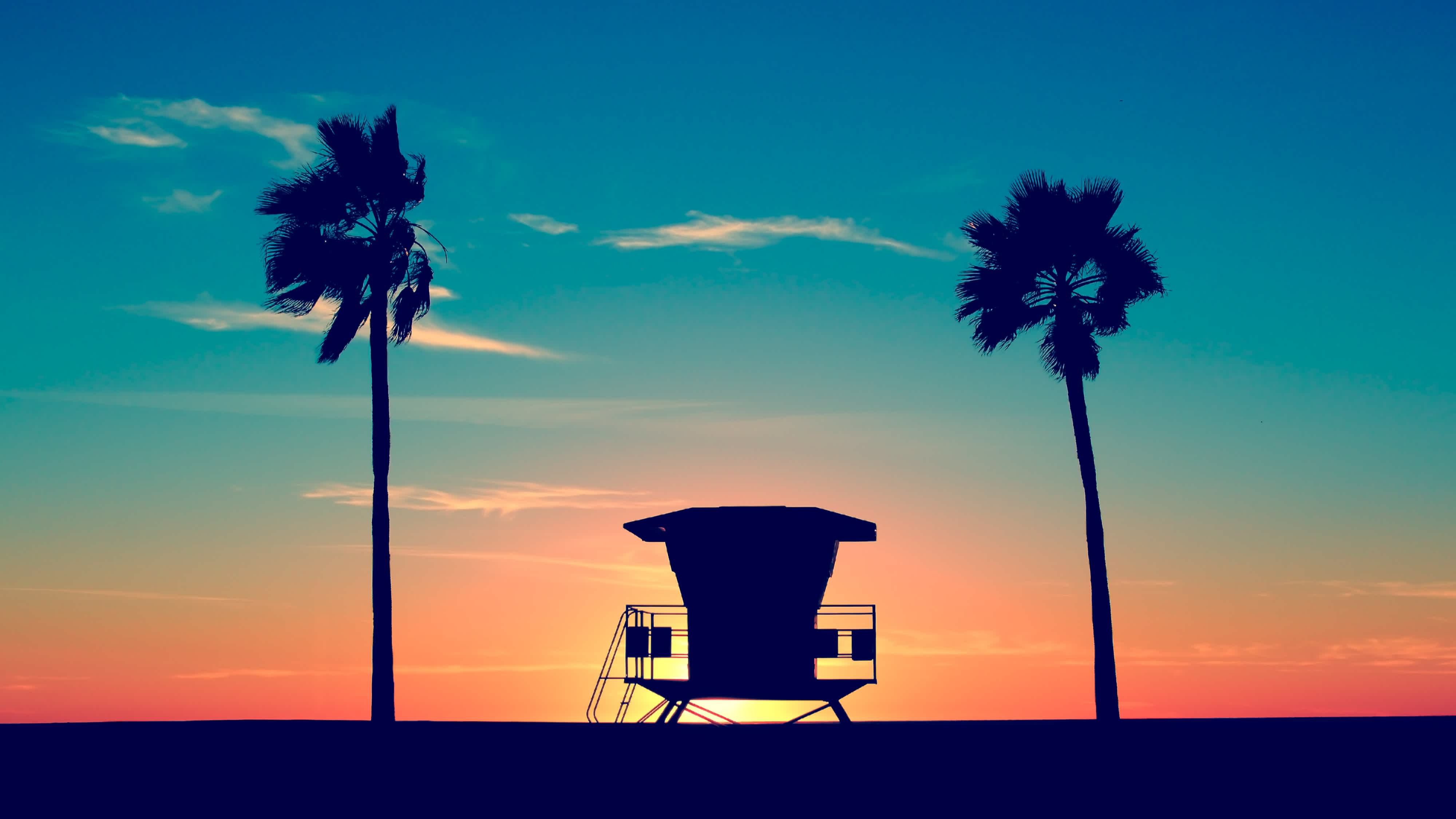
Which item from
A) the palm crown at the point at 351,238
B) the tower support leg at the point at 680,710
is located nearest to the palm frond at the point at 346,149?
the palm crown at the point at 351,238

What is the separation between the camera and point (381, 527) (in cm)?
2678

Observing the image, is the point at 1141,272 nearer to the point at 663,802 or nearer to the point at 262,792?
the point at 663,802

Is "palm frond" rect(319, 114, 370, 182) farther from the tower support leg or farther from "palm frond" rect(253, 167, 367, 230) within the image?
the tower support leg

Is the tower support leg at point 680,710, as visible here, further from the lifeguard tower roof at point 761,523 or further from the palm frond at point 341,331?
the palm frond at point 341,331

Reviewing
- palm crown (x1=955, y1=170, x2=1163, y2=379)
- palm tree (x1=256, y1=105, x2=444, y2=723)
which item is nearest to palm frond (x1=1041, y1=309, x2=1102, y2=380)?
palm crown (x1=955, y1=170, x2=1163, y2=379)

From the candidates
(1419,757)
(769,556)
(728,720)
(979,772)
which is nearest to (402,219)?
(769,556)

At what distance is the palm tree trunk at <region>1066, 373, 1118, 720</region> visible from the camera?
26891 mm

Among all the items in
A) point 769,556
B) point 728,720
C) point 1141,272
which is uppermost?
point 1141,272

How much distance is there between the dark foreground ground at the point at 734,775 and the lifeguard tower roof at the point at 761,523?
706 centimetres

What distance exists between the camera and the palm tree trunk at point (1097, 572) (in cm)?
2689

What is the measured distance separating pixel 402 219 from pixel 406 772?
14644mm

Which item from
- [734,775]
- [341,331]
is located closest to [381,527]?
[341,331]

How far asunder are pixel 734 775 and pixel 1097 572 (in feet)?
41.7

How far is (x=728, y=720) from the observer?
2823cm
